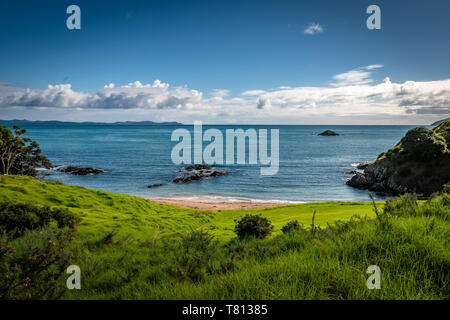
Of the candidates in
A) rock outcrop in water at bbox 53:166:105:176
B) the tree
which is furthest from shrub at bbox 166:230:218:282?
rock outcrop in water at bbox 53:166:105:176

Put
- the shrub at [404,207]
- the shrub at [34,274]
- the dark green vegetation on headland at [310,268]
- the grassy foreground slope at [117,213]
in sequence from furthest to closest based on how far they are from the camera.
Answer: the grassy foreground slope at [117,213]
the shrub at [404,207]
the shrub at [34,274]
the dark green vegetation on headland at [310,268]

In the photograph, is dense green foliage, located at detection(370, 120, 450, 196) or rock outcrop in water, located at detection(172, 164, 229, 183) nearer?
dense green foliage, located at detection(370, 120, 450, 196)

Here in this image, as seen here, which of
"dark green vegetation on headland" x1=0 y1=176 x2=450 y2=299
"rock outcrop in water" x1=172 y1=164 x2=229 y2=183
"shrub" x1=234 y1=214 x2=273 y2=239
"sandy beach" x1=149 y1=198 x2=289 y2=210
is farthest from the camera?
"rock outcrop in water" x1=172 y1=164 x2=229 y2=183

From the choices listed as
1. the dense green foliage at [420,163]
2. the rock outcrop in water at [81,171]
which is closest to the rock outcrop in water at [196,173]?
the rock outcrop in water at [81,171]

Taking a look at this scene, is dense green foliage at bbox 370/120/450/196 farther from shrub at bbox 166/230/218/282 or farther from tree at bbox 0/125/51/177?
tree at bbox 0/125/51/177

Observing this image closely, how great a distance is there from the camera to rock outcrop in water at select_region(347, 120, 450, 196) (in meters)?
48.1

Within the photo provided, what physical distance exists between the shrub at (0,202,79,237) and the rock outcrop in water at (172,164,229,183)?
49.8 meters

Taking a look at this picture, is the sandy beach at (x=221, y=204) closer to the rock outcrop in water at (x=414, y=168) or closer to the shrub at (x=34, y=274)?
the rock outcrop in water at (x=414, y=168)

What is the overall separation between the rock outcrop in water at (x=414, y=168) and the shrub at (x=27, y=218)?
179ft

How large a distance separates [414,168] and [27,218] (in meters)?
60.9

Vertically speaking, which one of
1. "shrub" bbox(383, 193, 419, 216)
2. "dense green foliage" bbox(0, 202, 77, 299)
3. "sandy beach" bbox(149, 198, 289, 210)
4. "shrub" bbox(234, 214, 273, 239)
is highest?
"shrub" bbox(383, 193, 419, 216)

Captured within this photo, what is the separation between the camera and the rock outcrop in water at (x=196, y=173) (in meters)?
61.0
